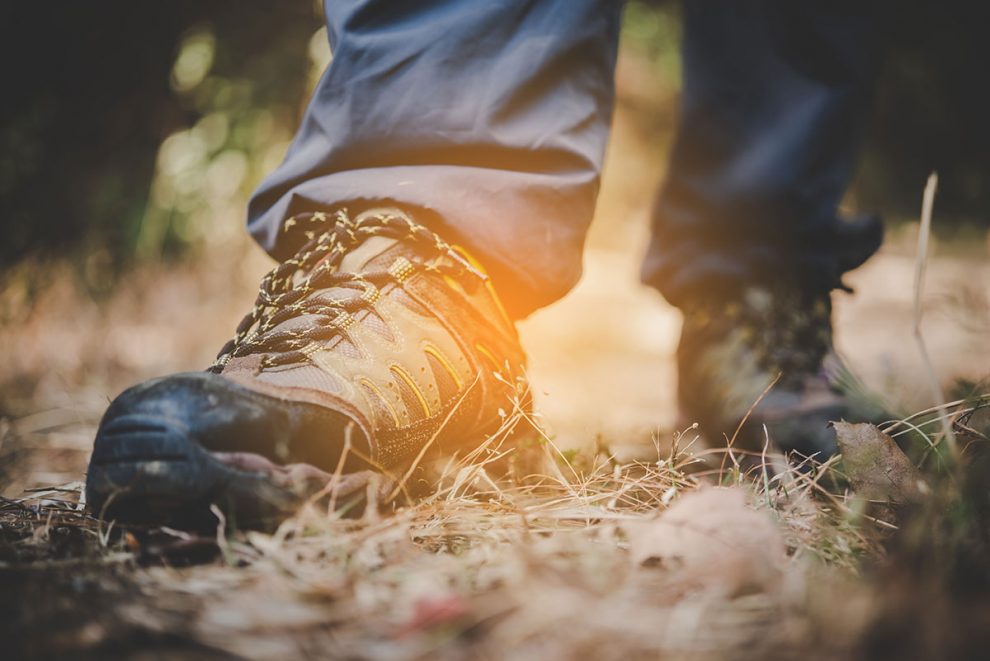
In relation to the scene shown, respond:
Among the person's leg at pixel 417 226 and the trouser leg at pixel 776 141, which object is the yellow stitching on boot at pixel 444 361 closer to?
the person's leg at pixel 417 226

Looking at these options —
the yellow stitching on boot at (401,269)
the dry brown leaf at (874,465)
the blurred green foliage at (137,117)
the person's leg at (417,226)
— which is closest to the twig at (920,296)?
the dry brown leaf at (874,465)

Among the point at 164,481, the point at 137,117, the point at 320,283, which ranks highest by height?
the point at 137,117

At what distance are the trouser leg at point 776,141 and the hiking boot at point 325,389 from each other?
703 millimetres

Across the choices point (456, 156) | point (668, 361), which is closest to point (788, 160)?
point (456, 156)

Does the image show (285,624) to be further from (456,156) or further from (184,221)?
(184,221)

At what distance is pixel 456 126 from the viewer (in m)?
0.99

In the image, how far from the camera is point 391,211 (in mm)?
932

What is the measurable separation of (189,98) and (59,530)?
3185mm

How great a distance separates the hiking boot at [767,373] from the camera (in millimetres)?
1124

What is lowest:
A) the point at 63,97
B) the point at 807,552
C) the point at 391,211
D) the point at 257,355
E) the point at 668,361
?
the point at 668,361

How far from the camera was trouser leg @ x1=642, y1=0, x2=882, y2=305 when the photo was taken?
4.56 feet

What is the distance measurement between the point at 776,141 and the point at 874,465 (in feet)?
3.10

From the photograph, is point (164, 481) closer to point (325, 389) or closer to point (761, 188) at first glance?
point (325, 389)

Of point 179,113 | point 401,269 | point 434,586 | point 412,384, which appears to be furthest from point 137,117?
point 434,586
